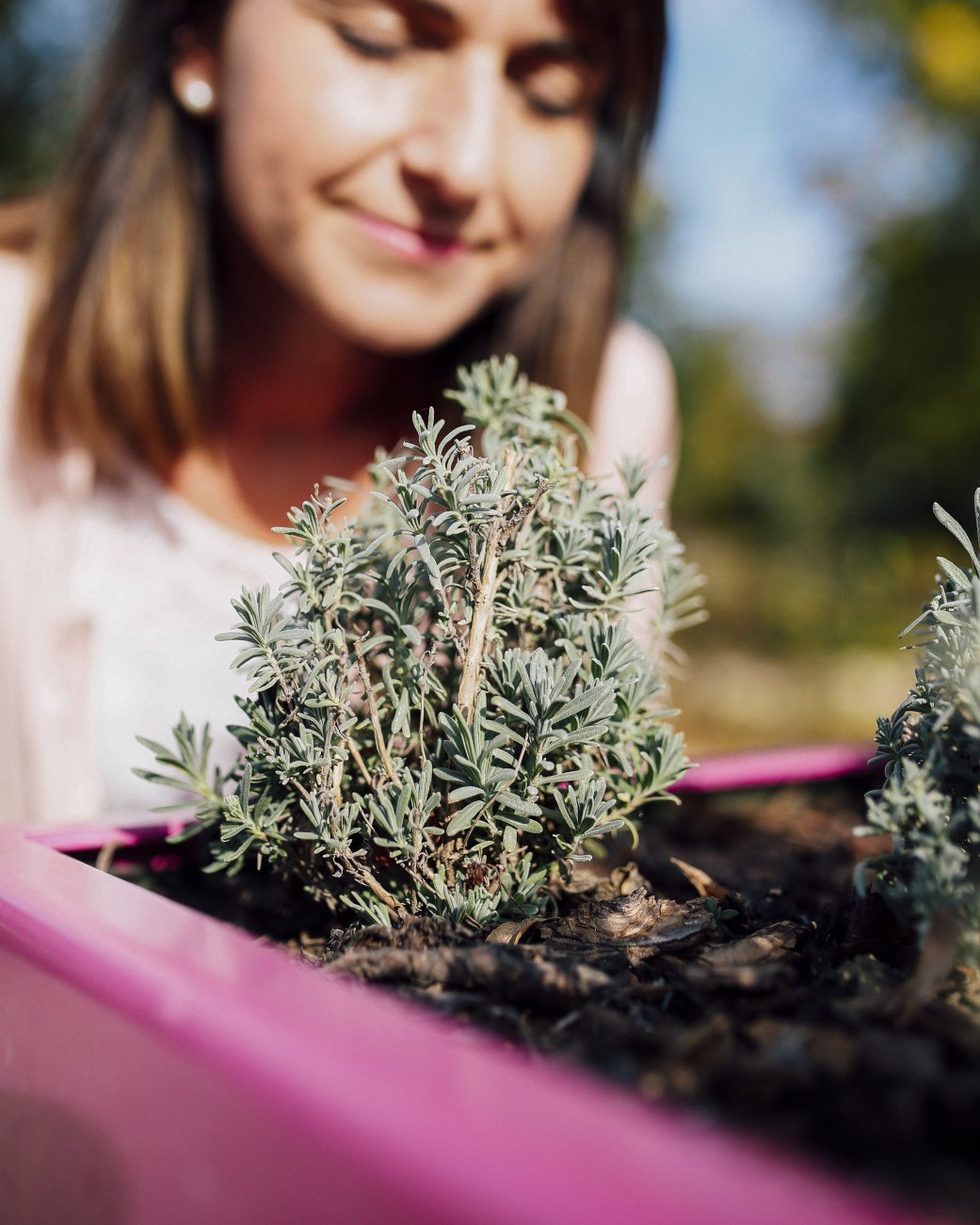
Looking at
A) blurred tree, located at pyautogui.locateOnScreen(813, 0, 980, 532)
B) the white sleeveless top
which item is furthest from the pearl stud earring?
blurred tree, located at pyautogui.locateOnScreen(813, 0, 980, 532)

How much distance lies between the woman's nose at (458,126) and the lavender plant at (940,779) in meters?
1.12

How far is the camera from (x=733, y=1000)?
62 centimetres

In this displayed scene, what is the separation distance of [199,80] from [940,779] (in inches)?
71.3

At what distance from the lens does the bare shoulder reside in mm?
2469

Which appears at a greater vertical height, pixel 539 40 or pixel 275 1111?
pixel 539 40

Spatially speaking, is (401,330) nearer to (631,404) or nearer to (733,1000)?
(631,404)

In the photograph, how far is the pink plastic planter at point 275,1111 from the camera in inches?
14.5

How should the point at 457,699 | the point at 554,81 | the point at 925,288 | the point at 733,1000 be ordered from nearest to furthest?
the point at 733,1000 < the point at 457,699 < the point at 554,81 < the point at 925,288

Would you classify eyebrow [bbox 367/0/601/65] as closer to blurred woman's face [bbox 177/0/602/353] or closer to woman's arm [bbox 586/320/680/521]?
blurred woman's face [bbox 177/0/602/353]

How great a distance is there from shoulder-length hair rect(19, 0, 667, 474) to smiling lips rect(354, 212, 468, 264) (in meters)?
0.45

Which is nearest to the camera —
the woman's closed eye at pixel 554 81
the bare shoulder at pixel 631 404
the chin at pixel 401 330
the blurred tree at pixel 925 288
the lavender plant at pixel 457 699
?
the lavender plant at pixel 457 699

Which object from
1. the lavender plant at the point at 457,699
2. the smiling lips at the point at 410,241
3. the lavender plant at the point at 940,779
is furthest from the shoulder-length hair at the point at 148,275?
the lavender plant at the point at 940,779

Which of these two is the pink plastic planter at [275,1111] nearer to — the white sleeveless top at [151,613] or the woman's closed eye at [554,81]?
the white sleeveless top at [151,613]

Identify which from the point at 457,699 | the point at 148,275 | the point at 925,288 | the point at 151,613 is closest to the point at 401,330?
the point at 148,275
